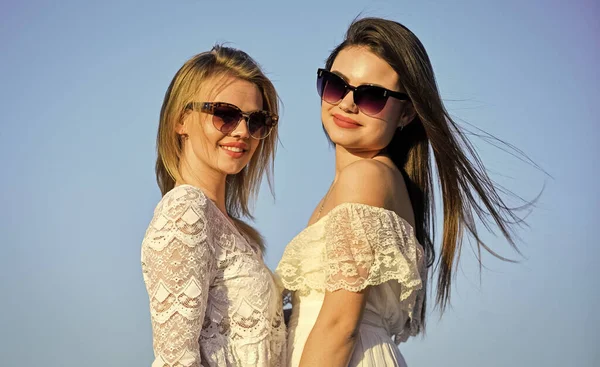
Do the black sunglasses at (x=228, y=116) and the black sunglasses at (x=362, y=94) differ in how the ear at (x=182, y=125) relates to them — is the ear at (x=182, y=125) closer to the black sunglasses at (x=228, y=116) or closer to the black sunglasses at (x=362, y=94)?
the black sunglasses at (x=228, y=116)

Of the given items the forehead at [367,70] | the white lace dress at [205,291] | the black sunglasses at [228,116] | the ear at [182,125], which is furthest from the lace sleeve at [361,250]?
the ear at [182,125]

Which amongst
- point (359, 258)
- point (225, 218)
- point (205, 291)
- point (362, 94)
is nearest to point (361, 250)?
point (359, 258)

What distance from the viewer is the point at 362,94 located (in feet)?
17.8

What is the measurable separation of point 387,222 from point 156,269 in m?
1.46

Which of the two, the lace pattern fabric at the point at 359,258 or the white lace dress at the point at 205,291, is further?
the lace pattern fabric at the point at 359,258

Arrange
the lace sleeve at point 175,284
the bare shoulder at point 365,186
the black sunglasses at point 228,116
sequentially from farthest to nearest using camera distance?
the black sunglasses at point 228,116 < the bare shoulder at point 365,186 < the lace sleeve at point 175,284

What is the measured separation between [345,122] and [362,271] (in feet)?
3.56

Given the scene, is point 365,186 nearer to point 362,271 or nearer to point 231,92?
point 362,271

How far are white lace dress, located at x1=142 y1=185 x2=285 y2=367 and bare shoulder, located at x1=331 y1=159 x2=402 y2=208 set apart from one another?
0.70 meters

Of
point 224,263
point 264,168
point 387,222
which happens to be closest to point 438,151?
point 387,222

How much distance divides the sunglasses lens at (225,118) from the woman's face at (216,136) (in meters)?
0.02

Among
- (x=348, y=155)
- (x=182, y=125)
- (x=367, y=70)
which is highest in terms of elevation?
(x=367, y=70)

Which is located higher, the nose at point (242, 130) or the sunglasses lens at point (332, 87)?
the sunglasses lens at point (332, 87)

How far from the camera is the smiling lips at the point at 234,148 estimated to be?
5.31m
